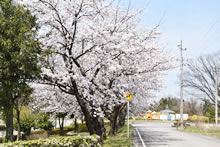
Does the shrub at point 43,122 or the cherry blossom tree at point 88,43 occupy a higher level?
the cherry blossom tree at point 88,43

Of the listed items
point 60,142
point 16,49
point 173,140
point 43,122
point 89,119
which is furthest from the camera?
point 43,122

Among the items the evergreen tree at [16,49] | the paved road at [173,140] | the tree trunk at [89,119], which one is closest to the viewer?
the evergreen tree at [16,49]

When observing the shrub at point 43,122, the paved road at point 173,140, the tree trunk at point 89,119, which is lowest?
the paved road at point 173,140

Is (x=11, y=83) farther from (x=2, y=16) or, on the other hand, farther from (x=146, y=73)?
(x=146, y=73)

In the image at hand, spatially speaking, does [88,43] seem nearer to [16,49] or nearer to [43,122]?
[16,49]

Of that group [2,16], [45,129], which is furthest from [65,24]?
[45,129]

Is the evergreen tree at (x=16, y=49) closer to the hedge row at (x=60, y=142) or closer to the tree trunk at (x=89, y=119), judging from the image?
the tree trunk at (x=89, y=119)

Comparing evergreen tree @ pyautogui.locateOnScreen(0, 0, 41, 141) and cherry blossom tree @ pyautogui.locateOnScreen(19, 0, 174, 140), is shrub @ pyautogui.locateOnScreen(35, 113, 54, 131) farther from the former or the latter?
evergreen tree @ pyautogui.locateOnScreen(0, 0, 41, 141)

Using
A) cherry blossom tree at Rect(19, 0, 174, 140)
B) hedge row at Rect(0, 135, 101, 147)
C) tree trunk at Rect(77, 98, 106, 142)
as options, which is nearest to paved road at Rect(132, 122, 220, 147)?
tree trunk at Rect(77, 98, 106, 142)

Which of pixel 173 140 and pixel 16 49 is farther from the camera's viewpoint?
pixel 173 140

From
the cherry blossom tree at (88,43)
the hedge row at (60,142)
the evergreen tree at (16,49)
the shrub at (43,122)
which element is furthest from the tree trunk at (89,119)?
the shrub at (43,122)

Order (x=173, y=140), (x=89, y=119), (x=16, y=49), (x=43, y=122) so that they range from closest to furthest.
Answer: (x=16, y=49) < (x=89, y=119) < (x=173, y=140) < (x=43, y=122)

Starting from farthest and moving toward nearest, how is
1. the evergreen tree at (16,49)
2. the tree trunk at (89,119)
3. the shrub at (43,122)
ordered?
the shrub at (43,122)
the tree trunk at (89,119)
the evergreen tree at (16,49)

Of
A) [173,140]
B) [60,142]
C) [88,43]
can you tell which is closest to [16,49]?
[88,43]
